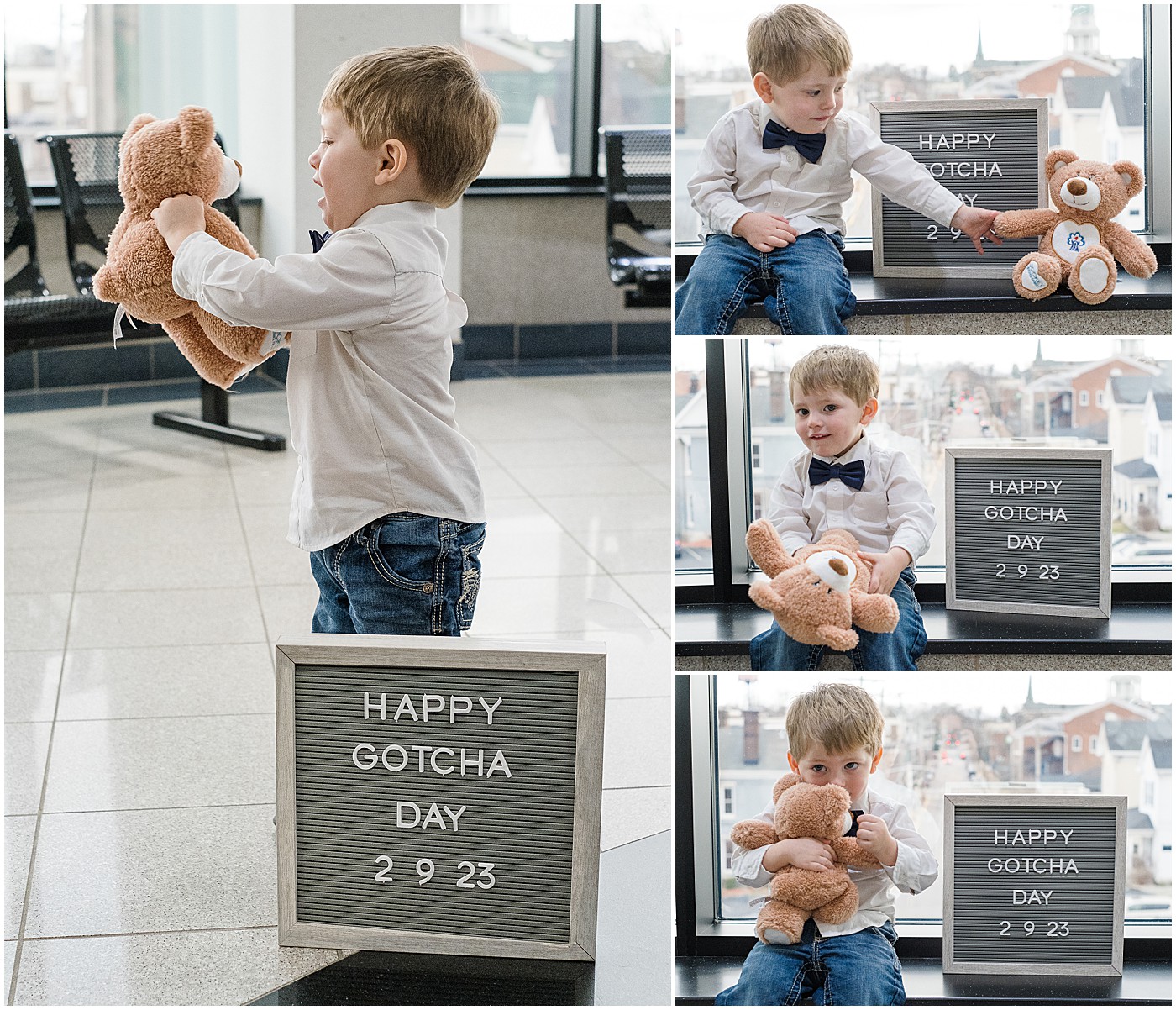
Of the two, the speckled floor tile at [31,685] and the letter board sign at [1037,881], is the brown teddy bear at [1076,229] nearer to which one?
the letter board sign at [1037,881]

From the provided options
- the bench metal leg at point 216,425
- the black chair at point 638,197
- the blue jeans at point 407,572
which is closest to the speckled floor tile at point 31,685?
the blue jeans at point 407,572

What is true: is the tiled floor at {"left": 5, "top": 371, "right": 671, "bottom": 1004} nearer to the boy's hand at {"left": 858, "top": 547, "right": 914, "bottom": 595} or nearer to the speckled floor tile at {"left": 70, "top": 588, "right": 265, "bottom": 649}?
the speckled floor tile at {"left": 70, "top": 588, "right": 265, "bottom": 649}

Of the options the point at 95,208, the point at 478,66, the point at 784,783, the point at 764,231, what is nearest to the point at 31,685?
the point at 784,783

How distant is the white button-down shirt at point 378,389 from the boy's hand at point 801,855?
1.89ft

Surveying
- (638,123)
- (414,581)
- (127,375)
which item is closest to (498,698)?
(414,581)

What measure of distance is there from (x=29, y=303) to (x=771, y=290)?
2999 mm

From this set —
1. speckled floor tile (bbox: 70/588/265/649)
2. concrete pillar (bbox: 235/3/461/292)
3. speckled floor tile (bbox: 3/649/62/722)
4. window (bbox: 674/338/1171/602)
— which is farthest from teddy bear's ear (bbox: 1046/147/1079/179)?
concrete pillar (bbox: 235/3/461/292)

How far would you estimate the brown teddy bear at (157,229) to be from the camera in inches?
63.5

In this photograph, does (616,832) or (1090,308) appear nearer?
(1090,308)

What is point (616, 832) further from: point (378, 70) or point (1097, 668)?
point (378, 70)

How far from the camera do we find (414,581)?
5.57 ft

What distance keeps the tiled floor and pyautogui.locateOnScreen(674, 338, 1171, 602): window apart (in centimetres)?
55

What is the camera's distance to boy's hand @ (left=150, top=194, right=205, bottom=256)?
1.61 meters

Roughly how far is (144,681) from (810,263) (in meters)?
1.50
